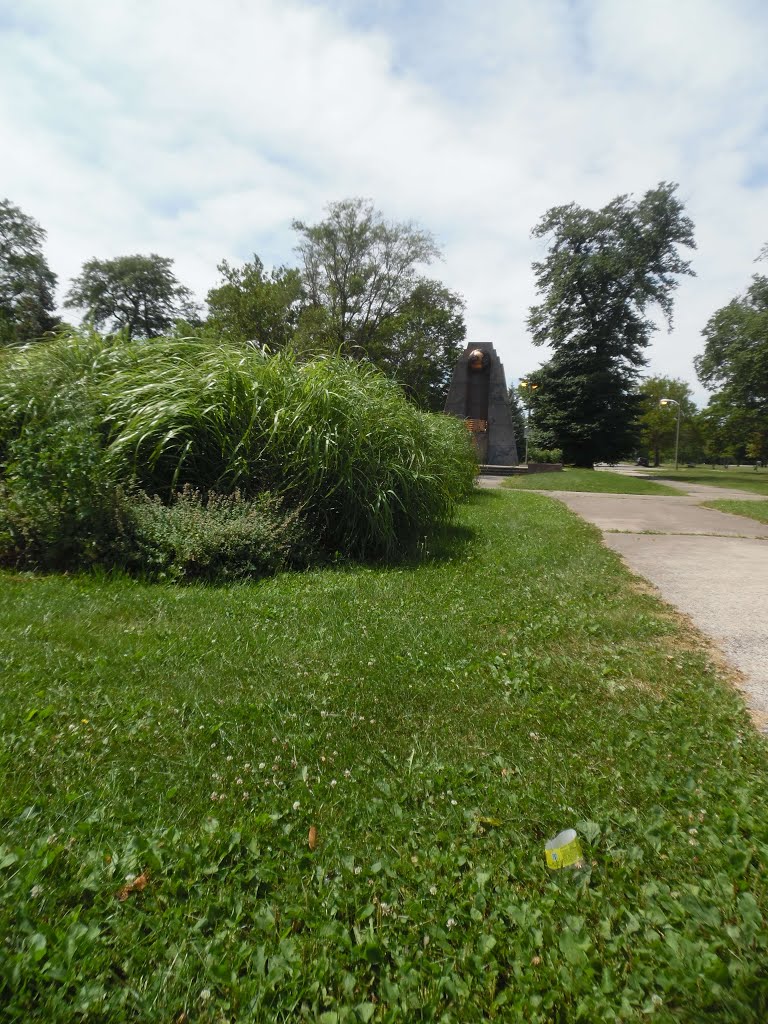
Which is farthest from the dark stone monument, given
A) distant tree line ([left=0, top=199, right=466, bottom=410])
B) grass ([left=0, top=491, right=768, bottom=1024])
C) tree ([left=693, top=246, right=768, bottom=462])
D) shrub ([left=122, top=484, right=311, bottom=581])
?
grass ([left=0, top=491, right=768, bottom=1024])

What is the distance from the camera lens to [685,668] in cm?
348

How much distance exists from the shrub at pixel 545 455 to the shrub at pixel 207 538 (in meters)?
32.4

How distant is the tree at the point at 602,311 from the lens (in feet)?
122

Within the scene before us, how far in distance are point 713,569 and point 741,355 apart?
34332 millimetres

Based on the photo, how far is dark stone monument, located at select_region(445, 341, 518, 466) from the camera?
31.0 m

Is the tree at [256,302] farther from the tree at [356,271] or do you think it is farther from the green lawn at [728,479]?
the green lawn at [728,479]

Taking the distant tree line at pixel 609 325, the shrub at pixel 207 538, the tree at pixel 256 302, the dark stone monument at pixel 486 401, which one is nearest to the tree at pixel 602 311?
the distant tree line at pixel 609 325

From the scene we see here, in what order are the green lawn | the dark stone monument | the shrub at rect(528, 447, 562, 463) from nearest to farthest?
1. the green lawn
2. the dark stone monument
3. the shrub at rect(528, 447, 562, 463)

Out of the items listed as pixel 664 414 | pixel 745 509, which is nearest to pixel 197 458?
pixel 745 509

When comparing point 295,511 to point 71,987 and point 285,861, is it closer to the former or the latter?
point 285,861

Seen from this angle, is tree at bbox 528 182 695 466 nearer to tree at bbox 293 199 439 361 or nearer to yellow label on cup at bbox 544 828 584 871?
tree at bbox 293 199 439 361

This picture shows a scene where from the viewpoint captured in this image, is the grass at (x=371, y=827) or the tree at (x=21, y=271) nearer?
the grass at (x=371, y=827)

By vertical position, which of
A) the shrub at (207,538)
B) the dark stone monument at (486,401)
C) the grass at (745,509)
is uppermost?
the dark stone monument at (486,401)

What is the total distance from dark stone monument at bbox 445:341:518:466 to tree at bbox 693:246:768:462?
1495cm
